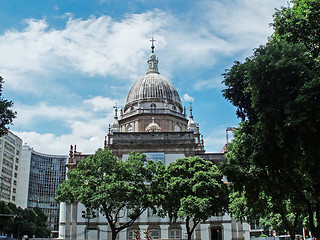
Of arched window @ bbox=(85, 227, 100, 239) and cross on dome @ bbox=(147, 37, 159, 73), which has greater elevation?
cross on dome @ bbox=(147, 37, 159, 73)

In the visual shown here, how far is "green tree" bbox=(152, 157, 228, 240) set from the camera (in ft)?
117

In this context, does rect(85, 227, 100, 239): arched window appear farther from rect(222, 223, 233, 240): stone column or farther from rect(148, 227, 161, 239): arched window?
rect(222, 223, 233, 240): stone column

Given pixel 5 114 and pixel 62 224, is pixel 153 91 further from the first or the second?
pixel 5 114

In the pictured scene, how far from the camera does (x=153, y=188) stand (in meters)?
36.4

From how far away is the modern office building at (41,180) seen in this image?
105062mm

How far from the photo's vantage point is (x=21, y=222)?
63656 mm

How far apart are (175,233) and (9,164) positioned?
2034 inches

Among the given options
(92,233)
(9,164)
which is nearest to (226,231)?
(92,233)

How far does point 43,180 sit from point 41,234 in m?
43.7

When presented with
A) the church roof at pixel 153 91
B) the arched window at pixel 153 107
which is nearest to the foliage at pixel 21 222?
the church roof at pixel 153 91

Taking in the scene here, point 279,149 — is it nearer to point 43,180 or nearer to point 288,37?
point 288,37

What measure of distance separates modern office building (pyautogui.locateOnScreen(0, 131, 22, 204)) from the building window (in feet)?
153

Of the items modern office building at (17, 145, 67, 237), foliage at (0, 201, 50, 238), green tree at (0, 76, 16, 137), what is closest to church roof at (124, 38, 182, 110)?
foliage at (0, 201, 50, 238)

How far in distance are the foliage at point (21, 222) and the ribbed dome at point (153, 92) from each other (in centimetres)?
2572
